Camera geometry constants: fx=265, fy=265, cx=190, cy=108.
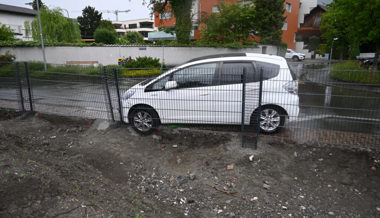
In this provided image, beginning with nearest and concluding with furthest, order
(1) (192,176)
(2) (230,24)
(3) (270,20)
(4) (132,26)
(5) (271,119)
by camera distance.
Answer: (1) (192,176) → (5) (271,119) → (2) (230,24) → (3) (270,20) → (4) (132,26)

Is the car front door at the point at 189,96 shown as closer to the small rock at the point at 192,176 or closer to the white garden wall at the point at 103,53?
the small rock at the point at 192,176

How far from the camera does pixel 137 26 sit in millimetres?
81125

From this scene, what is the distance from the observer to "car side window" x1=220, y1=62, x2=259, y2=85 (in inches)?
204

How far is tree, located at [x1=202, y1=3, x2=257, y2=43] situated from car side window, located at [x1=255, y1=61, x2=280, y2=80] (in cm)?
1795

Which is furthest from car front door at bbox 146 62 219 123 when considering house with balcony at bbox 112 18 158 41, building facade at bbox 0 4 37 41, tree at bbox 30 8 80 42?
house with balcony at bbox 112 18 158 41

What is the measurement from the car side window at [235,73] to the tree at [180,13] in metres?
16.3

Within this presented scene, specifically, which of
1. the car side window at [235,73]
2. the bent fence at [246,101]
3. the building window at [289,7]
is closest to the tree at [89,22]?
the building window at [289,7]

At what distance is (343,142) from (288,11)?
129 feet

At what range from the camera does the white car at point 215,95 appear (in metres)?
5.16

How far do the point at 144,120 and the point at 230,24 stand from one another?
63.6 ft

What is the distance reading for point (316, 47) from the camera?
4166 cm

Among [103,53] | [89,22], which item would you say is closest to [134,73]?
[103,53]

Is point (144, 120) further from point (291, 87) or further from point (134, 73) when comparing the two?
point (291, 87)

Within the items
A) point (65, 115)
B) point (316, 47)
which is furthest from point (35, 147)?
point (316, 47)
